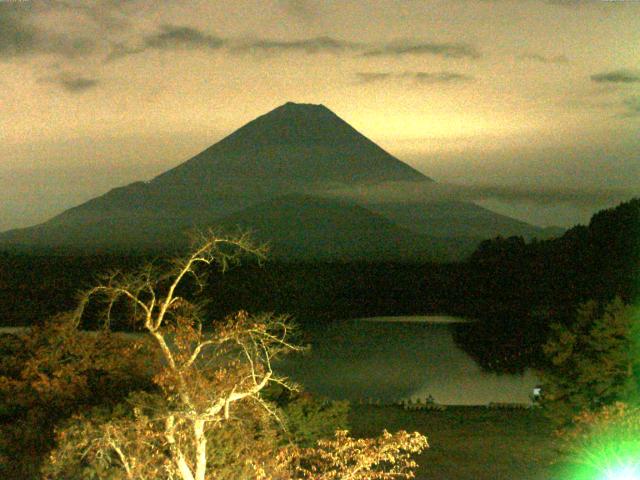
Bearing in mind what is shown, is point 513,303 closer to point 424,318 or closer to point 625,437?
point 424,318

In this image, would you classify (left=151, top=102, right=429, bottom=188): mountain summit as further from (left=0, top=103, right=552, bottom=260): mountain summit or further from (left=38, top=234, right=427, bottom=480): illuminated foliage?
(left=38, top=234, right=427, bottom=480): illuminated foliage

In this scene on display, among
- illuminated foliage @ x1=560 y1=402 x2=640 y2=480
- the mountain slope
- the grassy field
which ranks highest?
illuminated foliage @ x1=560 y1=402 x2=640 y2=480

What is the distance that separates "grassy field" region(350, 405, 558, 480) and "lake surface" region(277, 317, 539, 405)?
240 inches

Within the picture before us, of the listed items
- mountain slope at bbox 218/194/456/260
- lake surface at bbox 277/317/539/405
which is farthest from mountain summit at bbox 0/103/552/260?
lake surface at bbox 277/317/539/405

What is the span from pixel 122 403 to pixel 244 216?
133324 millimetres

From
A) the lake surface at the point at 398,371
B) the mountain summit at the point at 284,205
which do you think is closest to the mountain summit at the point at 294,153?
the mountain summit at the point at 284,205

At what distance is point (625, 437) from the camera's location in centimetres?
1054

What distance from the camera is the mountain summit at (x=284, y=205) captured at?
140m

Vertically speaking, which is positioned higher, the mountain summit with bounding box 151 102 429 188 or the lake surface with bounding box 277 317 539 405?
the mountain summit with bounding box 151 102 429 188

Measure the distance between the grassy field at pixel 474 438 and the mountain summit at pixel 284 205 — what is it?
372ft

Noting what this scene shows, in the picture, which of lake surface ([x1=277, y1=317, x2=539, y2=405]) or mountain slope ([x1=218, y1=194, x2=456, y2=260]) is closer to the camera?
lake surface ([x1=277, y1=317, x2=539, y2=405])

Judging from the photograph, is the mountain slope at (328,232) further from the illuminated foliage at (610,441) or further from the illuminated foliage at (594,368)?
the illuminated foliage at (610,441)

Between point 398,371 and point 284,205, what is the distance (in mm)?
122102

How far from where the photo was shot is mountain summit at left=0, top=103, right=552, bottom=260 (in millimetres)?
140500
